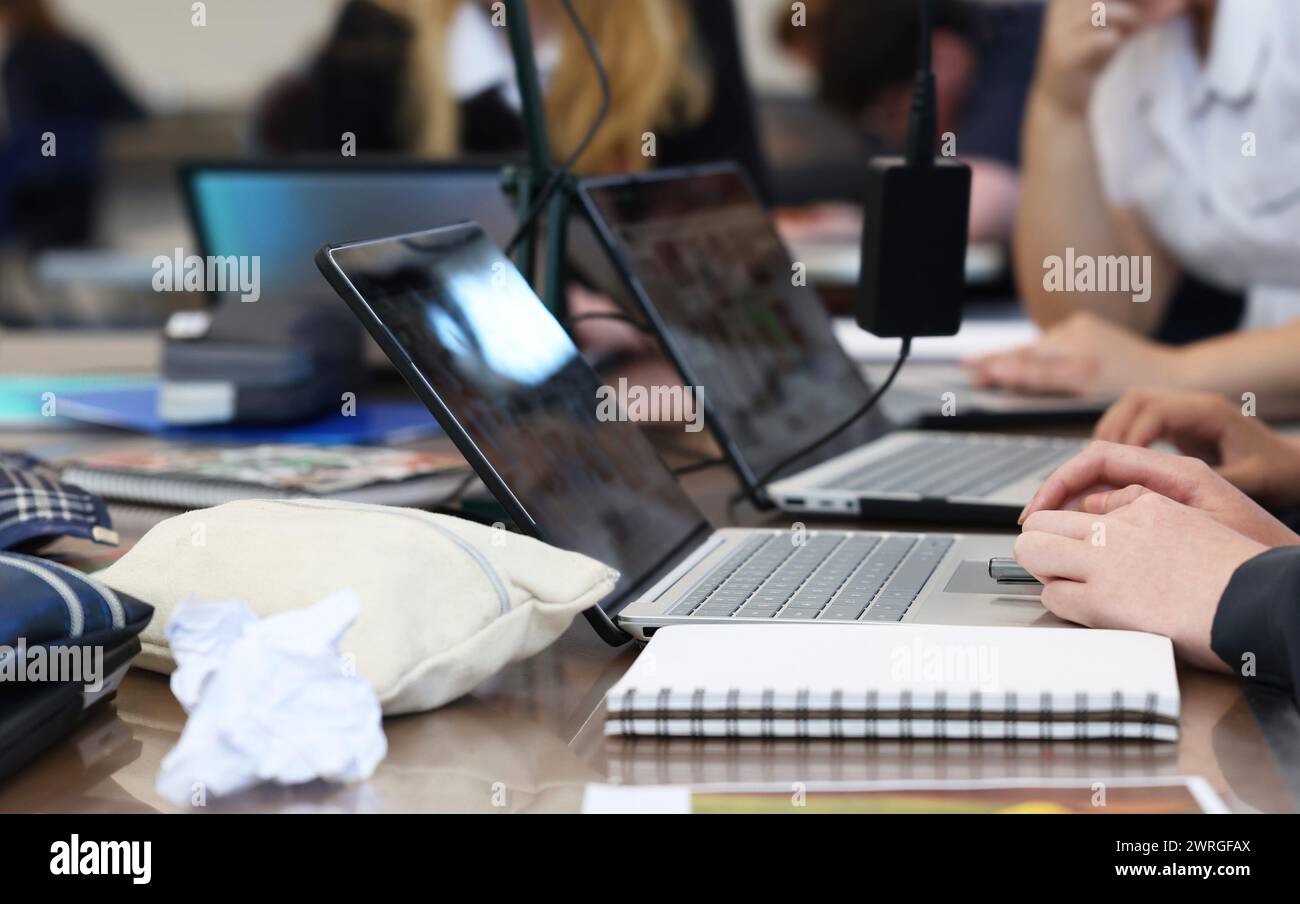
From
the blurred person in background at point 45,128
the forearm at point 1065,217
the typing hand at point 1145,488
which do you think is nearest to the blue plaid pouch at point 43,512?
the typing hand at point 1145,488

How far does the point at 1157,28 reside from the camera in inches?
78.2

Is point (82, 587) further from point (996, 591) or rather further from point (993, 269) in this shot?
point (993, 269)

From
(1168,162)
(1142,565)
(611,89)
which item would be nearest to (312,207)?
(611,89)

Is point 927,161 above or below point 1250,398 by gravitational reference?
above

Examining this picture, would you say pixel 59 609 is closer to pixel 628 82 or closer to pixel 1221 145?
pixel 628 82

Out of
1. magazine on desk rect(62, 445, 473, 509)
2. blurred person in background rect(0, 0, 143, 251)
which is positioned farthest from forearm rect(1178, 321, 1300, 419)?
blurred person in background rect(0, 0, 143, 251)

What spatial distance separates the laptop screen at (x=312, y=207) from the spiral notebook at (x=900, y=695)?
88 cm

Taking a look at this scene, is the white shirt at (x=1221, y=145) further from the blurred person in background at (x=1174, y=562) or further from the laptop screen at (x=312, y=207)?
the blurred person in background at (x=1174, y=562)

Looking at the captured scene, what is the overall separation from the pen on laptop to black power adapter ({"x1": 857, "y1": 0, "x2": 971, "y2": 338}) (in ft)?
0.59

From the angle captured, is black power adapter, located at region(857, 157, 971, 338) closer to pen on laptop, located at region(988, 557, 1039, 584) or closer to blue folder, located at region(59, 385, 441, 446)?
A: pen on laptop, located at region(988, 557, 1039, 584)

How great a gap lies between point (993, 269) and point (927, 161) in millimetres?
2723

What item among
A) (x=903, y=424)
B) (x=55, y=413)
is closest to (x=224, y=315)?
(x=55, y=413)

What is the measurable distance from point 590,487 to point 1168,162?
1435 millimetres

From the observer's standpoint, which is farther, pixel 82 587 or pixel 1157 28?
pixel 1157 28
